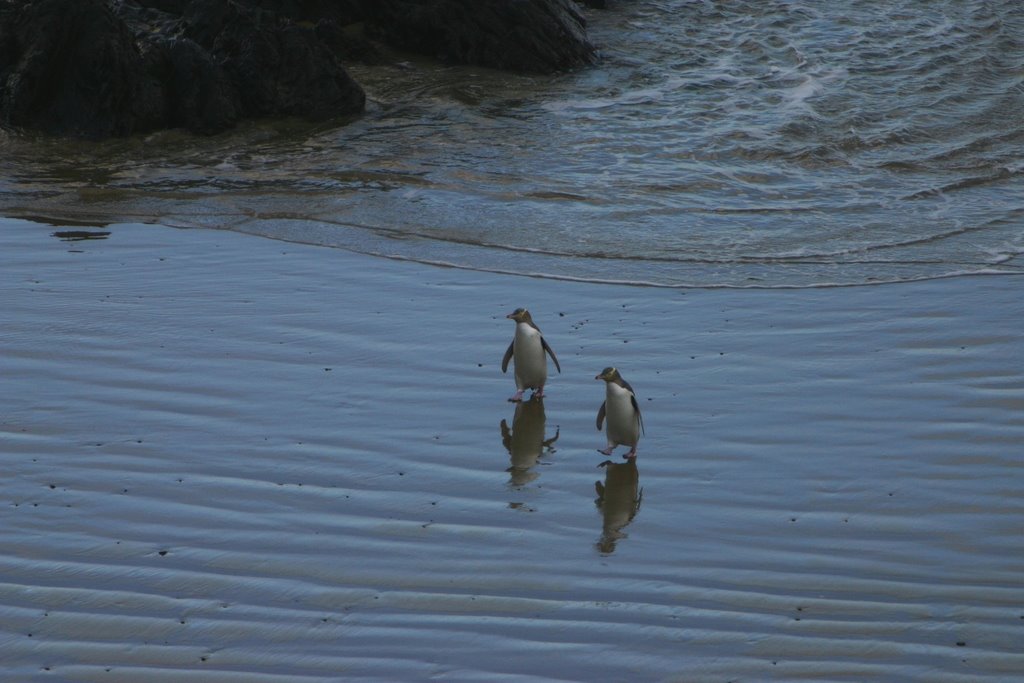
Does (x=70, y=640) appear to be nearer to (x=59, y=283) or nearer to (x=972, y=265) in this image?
(x=59, y=283)

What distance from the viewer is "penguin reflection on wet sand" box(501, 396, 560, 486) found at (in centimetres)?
590

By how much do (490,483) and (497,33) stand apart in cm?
1309

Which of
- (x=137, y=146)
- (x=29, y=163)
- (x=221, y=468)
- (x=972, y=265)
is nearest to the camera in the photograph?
(x=221, y=468)

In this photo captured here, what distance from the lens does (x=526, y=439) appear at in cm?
629

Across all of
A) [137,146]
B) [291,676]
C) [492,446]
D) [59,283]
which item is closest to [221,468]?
[492,446]

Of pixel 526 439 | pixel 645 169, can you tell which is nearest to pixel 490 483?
pixel 526 439

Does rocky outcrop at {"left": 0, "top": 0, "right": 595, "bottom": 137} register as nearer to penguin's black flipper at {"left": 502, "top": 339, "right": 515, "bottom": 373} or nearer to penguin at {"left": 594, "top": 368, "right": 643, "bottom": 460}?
penguin's black flipper at {"left": 502, "top": 339, "right": 515, "bottom": 373}

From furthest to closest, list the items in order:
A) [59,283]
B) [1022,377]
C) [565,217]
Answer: [565,217] → [59,283] → [1022,377]

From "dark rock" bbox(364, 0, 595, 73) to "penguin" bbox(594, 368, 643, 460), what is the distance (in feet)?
39.1

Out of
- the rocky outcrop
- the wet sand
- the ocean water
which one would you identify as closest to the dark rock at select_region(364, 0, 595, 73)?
the ocean water

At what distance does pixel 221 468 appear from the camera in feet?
18.9

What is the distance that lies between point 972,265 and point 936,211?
A: 1986mm

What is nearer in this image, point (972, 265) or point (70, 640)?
point (70, 640)

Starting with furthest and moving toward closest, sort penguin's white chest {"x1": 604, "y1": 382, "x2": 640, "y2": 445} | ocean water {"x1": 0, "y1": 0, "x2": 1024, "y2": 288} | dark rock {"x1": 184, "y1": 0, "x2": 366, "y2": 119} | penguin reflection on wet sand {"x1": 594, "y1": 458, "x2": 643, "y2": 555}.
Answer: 1. dark rock {"x1": 184, "y1": 0, "x2": 366, "y2": 119}
2. ocean water {"x1": 0, "y1": 0, "x2": 1024, "y2": 288}
3. penguin's white chest {"x1": 604, "y1": 382, "x2": 640, "y2": 445}
4. penguin reflection on wet sand {"x1": 594, "y1": 458, "x2": 643, "y2": 555}
